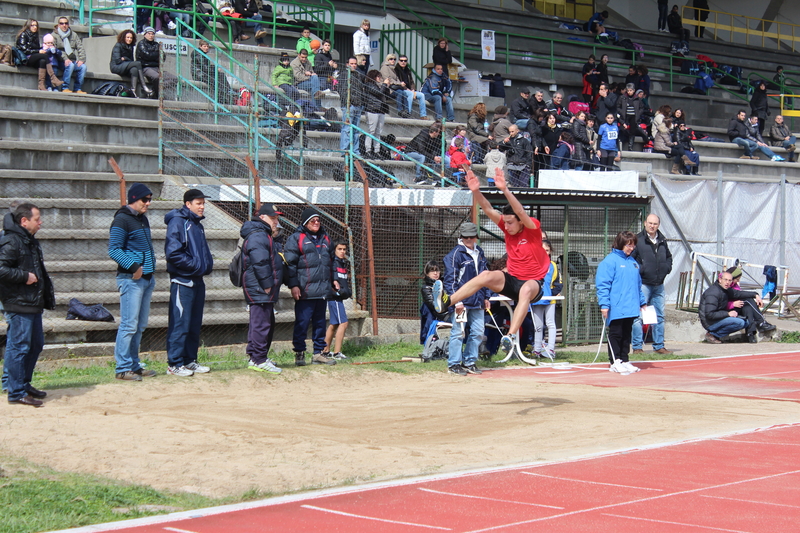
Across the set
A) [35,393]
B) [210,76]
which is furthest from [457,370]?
[210,76]

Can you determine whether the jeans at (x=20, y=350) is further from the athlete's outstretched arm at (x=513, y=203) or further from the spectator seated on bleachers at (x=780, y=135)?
the spectator seated on bleachers at (x=780, y=135)

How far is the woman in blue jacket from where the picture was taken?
14.0 m

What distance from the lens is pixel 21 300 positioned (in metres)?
9.75

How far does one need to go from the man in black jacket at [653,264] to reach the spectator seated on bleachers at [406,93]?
8596mm

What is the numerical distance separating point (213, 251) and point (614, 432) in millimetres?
8479

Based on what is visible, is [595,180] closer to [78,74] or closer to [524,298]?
[524,298]

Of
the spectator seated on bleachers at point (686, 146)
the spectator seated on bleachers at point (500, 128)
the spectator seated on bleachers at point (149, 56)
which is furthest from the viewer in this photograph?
the spectator seated on bleachers at point (686, 146)

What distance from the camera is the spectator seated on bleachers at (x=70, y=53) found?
18688mm

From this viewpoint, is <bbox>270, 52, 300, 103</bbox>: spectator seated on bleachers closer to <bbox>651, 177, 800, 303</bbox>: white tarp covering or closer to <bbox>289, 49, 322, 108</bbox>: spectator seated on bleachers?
<bbox>289, 49, 322, 108</bbox>: spectator seated on bleachers

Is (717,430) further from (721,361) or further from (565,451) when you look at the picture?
(721,361)

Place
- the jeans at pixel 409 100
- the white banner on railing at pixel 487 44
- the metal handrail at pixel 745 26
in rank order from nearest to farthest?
the jeans at pixel 409 100
the white banner on railing at pixel 487 44
the metal handrail at pixel 745 26

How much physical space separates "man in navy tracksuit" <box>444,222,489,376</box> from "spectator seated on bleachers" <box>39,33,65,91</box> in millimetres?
9615

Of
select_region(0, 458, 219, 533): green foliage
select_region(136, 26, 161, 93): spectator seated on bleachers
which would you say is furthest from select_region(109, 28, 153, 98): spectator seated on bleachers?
select_region(0, 458, 219, 533): green foliage

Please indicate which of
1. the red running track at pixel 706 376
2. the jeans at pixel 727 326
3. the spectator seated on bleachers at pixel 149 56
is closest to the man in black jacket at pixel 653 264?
the red running track at pixel 706 376
